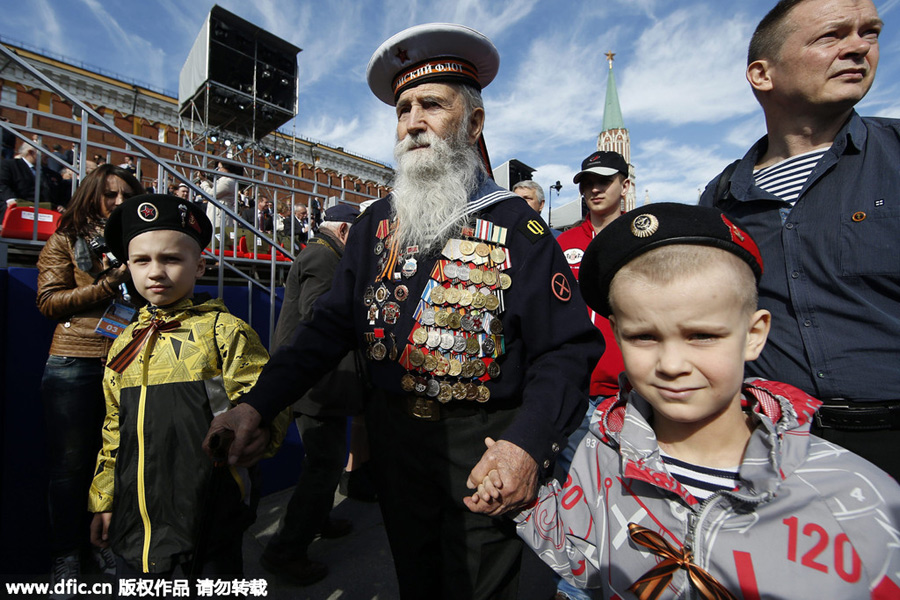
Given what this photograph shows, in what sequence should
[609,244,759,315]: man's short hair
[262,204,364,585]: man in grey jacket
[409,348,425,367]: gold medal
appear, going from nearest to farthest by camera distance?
1. [609,244,759,315]: man's short hair
2. [409,348,425,367]: gold medal
3. [262,204,364,585]: man in grey jacket

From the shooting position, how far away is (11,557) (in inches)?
97.7

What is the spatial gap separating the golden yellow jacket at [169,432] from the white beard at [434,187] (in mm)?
871

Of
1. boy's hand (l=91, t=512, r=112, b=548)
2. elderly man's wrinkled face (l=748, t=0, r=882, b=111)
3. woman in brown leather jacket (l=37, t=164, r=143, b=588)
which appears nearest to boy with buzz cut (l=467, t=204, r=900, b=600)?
elderly man's wrinkled face (l=748, t=0, r=882, b=111)

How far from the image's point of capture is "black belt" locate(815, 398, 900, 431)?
1175 millimetres

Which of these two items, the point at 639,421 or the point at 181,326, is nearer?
the point at 639,421

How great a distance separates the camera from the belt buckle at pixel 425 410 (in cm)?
142

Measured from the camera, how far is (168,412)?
1.66m

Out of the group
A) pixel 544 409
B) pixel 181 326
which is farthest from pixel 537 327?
pixel 181 326

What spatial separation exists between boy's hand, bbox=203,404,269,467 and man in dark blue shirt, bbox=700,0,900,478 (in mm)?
1650

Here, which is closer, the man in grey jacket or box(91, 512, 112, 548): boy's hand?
box(91, 512, 112, 548): boy's hand

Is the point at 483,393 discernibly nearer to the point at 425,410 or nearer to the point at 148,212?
the point at 425,410

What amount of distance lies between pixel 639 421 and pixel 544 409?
0.78ft

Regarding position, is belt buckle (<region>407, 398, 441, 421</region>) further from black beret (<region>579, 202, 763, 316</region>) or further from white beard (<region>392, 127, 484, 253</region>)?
black beret (<region>579, 202, 763, 316</region>)

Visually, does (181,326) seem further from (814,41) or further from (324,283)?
(814,41)
